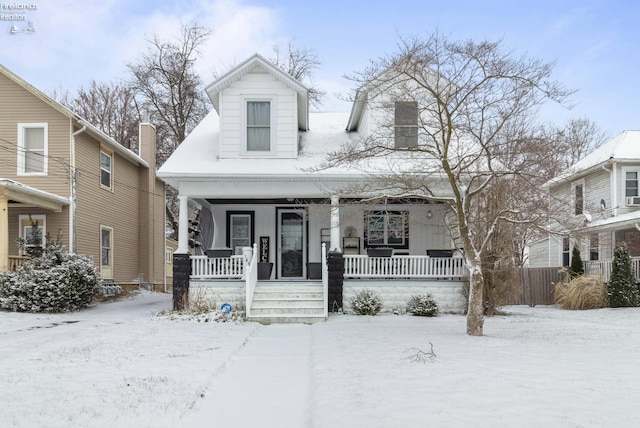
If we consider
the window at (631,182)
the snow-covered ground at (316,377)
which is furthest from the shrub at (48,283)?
the window at (631,182)

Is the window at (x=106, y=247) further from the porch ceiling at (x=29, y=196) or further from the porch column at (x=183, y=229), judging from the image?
the porch column at (x=183, y=229)

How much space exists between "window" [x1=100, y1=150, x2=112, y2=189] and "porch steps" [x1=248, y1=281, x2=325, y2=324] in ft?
26.4

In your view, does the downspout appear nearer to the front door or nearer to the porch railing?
the porch railing

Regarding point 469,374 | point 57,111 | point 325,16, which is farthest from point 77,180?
point 469,374

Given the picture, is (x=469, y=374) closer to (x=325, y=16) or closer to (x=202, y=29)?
(x=325, y=16)

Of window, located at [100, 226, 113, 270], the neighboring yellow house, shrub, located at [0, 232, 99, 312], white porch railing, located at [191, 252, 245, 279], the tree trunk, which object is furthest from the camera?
window, located at [100, 226, 113, 270]

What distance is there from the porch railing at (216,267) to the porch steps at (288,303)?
0.68 m

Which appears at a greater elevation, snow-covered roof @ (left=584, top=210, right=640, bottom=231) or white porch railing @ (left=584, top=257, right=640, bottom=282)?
snow-covered roof @ (left=584, top=210, right=640, bottom=231)

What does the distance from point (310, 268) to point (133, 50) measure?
17343mm

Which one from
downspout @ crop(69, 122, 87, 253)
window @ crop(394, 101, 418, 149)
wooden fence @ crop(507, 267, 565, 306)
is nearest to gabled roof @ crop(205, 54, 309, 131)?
window @ crop(394, 101, 418, 149)

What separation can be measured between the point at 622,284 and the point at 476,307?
849 cm

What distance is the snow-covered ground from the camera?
15.9 feet

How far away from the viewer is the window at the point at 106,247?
18.5 metres

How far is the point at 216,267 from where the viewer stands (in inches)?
544
